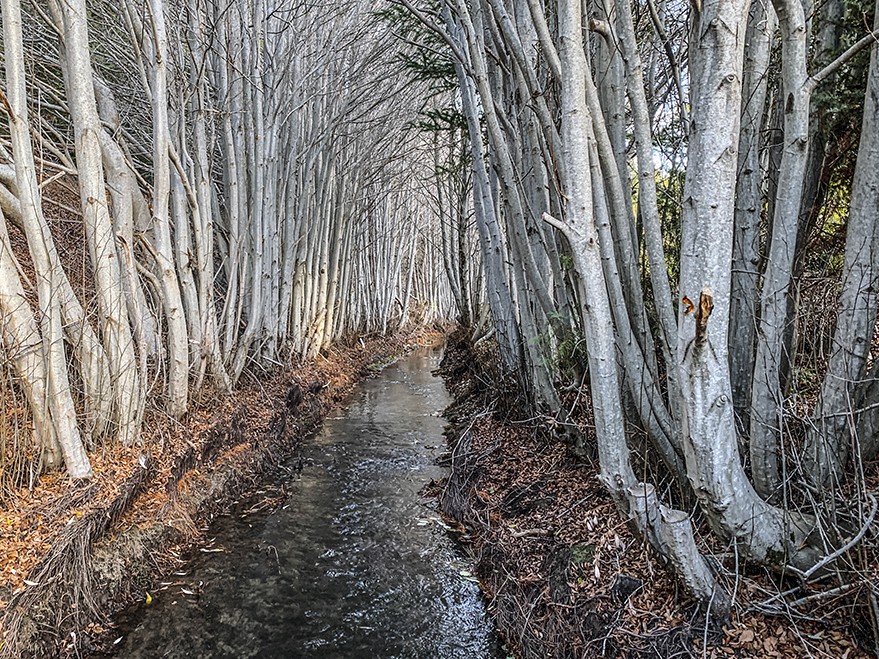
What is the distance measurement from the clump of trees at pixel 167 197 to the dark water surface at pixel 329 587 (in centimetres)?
121

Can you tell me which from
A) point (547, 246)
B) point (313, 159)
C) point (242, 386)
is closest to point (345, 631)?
point (547, 246)

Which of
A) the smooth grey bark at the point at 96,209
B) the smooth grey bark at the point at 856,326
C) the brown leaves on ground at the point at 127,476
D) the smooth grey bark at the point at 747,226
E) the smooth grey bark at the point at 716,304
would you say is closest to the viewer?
the smooth grey bark at the point at 716,304

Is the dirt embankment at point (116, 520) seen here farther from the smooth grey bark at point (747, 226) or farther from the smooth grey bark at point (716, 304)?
the smooth grey bark at point (747, 226)

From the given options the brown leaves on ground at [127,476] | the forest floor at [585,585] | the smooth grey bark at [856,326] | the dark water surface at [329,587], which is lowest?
the dark water surface at [329,587]

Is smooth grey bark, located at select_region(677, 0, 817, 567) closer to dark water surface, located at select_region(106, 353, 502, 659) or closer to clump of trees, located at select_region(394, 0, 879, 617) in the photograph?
clump of trees, located at select_region(394, 0, 879, 617)

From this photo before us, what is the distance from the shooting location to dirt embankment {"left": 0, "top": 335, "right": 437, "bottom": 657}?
2801 millimetres

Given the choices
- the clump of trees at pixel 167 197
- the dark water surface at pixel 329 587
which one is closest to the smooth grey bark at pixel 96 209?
the clump of trees at pixel 167 197

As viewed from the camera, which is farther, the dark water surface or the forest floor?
the dark water surface

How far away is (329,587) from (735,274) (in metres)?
3.43

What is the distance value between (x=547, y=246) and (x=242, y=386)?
4.56m

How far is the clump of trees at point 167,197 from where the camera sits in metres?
3.41

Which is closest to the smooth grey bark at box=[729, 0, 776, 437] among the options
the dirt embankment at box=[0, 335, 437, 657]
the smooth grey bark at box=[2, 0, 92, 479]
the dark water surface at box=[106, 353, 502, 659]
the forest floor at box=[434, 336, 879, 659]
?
the forest floor at box=[434, 336, 879, 659]

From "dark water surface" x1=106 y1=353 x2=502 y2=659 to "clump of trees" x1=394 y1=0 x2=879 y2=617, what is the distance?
1.67 meters

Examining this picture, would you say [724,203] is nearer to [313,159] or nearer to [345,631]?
[345,631]
